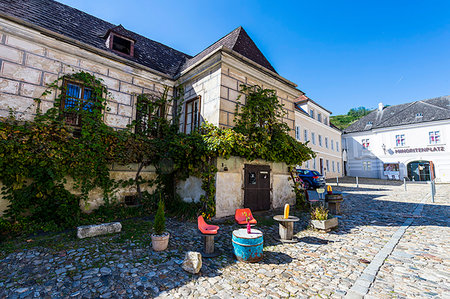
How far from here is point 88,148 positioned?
22.2 ft

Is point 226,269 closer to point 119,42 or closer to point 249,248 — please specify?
point 249,248

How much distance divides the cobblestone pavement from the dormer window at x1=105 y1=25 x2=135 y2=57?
7.83 meters

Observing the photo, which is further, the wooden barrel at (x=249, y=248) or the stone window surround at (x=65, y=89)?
the stone window surround at (x=65, y=89)

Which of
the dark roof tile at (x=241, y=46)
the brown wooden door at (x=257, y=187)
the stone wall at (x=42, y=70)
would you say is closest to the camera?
the stone wall at (x=42, y=70)

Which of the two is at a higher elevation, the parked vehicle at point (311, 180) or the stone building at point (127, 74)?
the stone building at point (127, 74)

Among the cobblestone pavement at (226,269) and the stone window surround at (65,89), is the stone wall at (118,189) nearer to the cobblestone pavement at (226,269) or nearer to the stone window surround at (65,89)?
the stone window surround at (65,89)

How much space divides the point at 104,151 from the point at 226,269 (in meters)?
5.70

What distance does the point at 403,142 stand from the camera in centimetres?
2752

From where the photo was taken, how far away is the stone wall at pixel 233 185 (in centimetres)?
705

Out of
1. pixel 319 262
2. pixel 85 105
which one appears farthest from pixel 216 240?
pixel 85 105

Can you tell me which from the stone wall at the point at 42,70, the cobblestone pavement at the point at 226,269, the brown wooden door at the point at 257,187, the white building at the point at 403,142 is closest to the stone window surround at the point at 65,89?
the stone wall at the point at 42,70

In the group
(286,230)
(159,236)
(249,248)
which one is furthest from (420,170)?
(159,236)

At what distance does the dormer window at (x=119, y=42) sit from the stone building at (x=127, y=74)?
0.04m

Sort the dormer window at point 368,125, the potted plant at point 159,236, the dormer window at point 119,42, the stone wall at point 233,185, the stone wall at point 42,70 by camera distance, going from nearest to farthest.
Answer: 1. the potted plant at point 159,236
2. the stone wall at point 42,70
3. the stone wall at point 233,185
4. the dormer window at point 119,42
5. the dormer window at point 368,125
